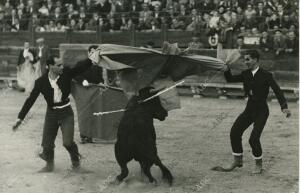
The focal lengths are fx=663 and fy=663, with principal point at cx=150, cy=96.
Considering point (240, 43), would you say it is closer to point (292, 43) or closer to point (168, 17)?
point (292, 43)

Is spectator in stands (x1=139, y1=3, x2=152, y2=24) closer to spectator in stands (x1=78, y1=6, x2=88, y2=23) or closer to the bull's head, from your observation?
spectator in stands (x1=78, y1=6, x2=88, y2=23)

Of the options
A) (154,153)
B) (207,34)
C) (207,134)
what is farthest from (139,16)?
(154,153)

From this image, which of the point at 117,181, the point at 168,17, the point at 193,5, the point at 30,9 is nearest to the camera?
the point at 117,181

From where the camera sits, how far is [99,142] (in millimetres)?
10836

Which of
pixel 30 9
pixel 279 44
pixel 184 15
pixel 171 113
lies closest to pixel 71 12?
pixel 30 9

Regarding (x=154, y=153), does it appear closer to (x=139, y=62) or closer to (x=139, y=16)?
(x=139, y=62)

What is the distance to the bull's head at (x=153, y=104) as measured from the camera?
7.91 m

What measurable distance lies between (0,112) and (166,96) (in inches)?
301

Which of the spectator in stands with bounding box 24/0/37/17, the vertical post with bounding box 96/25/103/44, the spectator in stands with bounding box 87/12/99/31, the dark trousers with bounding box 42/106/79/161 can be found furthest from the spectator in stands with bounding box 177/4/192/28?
the dark trousers with bounding box 42/106/79/161

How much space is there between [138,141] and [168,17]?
11664mm

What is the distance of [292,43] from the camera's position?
16406 millimetres

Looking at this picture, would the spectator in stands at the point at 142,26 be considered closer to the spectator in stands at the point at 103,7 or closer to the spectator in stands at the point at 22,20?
the spectator in stands at the point at 103,7

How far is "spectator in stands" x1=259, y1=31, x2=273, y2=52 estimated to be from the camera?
16.4 metres

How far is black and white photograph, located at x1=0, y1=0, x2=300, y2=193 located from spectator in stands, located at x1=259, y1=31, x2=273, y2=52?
1.1 inches
